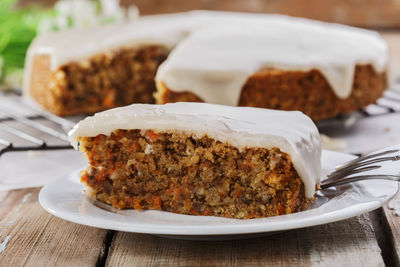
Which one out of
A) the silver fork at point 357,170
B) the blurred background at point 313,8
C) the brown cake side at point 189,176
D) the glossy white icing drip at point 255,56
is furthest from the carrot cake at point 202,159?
the blurred background at point 313,8

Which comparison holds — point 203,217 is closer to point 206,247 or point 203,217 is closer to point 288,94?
point 206,247

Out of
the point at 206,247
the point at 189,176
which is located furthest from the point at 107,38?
the point at 206,247

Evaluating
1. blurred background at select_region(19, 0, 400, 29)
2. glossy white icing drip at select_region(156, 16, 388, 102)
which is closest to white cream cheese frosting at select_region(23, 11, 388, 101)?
glossy white icing drip at select_region(156, 16, 388, 102)

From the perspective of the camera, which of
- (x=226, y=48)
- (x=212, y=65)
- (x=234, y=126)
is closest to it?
(x=234, y=126)

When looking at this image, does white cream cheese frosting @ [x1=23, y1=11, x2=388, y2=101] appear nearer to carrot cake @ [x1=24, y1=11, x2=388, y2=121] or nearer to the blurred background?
carrot cake @ [x1=24, y1=11, x2=388, y2=121]

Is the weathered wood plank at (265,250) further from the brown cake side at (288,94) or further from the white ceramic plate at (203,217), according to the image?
the brown cake side at (288,94)
